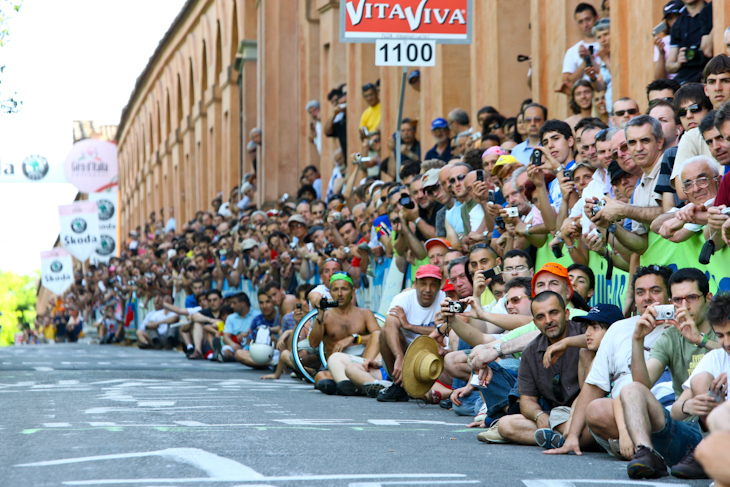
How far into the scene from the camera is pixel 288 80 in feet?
117

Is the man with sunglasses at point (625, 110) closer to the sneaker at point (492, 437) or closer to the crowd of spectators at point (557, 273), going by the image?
the crowd of spectators at point (557, 273)

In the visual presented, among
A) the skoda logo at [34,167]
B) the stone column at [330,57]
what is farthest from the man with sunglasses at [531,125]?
the skoda logo at [34,167]

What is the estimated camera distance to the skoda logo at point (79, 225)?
2056 inches

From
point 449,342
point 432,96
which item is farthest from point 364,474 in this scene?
point 432,96

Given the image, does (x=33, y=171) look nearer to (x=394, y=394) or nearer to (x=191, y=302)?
(x=191, y=302)

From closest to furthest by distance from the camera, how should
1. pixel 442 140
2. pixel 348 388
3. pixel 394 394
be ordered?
pixel 394 394, pixel 348 388, pixel 442 140

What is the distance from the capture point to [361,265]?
53.8ft

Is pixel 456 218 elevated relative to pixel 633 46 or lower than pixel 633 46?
lower

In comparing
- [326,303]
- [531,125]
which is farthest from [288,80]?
[531,125]

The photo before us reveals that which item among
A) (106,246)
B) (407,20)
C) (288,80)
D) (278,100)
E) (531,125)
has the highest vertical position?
(288,80)

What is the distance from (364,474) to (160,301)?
2597cm

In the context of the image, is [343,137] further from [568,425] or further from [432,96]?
[568,425]

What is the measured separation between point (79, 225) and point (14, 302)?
9153 centimetres

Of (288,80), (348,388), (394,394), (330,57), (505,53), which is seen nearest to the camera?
(394,394)
